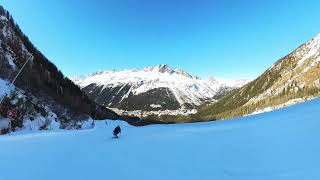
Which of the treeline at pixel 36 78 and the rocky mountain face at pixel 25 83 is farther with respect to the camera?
the treeline at pixel 36 78

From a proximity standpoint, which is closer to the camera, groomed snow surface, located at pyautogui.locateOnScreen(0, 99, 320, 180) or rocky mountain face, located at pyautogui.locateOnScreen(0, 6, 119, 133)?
groomed snow surface, located at pyautogui.locateOnScreen(0, 99, 320, 180)

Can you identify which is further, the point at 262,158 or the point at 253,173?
the point at 262,158

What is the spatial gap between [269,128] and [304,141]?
3259mm

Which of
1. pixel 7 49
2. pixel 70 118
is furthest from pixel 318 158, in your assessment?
pixel 7 49

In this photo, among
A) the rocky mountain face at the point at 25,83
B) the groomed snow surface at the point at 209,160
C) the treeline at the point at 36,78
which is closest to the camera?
the groomed snow surface at the point at 209,160

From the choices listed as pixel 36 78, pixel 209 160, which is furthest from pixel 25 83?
pixel 209 160

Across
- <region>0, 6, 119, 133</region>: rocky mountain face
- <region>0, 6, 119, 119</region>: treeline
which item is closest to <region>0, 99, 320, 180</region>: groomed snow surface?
<region>0, 6, 119, 133</region>: rocky mountain face

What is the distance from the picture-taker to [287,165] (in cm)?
827

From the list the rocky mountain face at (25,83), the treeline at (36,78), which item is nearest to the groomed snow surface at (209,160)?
the rocky mountain face at (25,83)

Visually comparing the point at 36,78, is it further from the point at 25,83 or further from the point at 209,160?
the point at 209,160

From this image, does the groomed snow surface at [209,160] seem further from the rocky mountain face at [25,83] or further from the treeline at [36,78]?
the treeline at [36,78]

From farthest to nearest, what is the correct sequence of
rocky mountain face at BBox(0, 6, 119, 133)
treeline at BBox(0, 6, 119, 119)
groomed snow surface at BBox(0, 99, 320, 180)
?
treeline at BBox(0, 6, 119, 119) → rocky mountain face at BBox(0, 6, 119, 133) → groomed snow surface at BBox(0, 99, 320, 180)

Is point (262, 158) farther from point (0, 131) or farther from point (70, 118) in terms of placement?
point (70, 118)

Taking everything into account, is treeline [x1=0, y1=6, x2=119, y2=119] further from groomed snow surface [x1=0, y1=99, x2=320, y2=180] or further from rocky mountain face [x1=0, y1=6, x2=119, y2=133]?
groomed snow surface [x1=0, y1=99, x2=320, y2=180]
